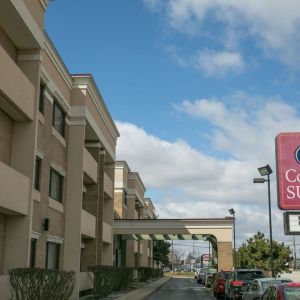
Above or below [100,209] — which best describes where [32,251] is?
below

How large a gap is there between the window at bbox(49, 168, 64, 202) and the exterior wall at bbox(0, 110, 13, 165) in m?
6.18

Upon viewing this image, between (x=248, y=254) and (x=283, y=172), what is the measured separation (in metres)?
38.4

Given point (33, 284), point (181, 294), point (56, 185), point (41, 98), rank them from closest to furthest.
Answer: point (33, 284)
point (41, 98)
point (56, 185)
point (181, 294)

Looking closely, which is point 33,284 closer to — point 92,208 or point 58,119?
point 58,119

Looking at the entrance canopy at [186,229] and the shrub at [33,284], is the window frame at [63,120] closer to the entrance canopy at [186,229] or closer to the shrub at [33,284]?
the shrub at [33,284]

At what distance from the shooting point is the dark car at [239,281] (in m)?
25.5

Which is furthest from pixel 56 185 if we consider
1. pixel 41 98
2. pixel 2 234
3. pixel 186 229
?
pixel 186 229

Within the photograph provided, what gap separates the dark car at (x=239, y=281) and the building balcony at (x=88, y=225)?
839 centimetres

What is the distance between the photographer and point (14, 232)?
2047 centimetres

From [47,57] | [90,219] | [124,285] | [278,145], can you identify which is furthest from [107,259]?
[278,145]

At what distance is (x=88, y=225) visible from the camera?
32281 mm

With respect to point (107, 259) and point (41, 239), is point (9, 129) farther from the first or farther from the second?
point (107, 259)

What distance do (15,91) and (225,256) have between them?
116 feet

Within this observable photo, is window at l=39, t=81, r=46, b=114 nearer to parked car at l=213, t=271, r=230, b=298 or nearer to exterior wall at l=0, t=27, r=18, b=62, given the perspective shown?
exterior wall at l=0, t=27, r=18, b=62
